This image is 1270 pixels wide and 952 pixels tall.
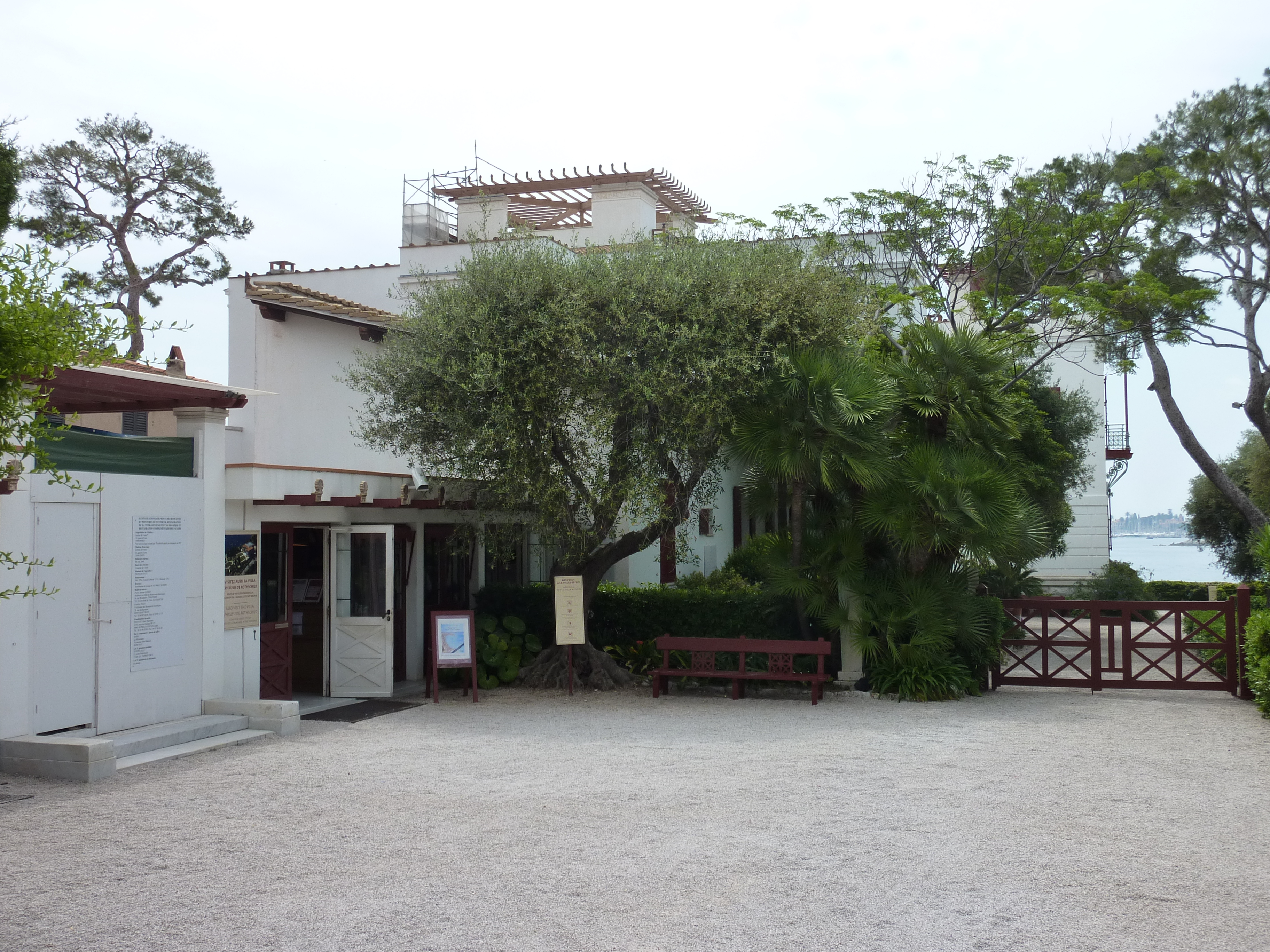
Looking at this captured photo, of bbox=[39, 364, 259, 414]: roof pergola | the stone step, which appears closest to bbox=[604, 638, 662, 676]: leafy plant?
the stone step

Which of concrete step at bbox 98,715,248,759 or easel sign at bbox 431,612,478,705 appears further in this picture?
easel sign at bbox 431,612,478,705

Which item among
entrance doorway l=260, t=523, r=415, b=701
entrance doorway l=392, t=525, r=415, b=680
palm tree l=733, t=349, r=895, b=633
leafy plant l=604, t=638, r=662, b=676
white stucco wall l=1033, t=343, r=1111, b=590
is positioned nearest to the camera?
palm tree l=733, t=349, r=895, b=633

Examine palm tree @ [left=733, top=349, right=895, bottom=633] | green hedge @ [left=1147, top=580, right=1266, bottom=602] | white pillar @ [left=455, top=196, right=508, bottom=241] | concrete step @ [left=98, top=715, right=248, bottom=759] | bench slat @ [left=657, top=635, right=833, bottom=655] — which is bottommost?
concrete step @ [left=98, top=715, right=248, bottom=759]

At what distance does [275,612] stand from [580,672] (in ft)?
12.2

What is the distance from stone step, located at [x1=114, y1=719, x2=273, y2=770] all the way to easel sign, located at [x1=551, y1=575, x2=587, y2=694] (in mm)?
3679

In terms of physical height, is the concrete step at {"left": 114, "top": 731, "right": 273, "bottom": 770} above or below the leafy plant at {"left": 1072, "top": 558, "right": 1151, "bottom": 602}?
below

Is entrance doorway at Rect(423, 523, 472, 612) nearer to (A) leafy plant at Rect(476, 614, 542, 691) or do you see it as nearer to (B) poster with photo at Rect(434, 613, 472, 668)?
(A) leafy plant at Rect(476, 614, 542, 691)

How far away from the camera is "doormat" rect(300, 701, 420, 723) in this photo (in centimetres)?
1128

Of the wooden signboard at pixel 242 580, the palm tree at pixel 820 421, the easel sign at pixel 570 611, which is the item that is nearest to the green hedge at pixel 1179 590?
the palm tree at pixel 820 421

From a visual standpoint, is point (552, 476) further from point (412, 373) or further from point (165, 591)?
point (165, 591)

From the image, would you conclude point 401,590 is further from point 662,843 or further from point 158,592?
point 662,843

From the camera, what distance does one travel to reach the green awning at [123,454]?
9062 mm

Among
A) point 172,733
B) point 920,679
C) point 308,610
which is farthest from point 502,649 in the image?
point 920,679

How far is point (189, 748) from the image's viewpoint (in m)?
9.43
